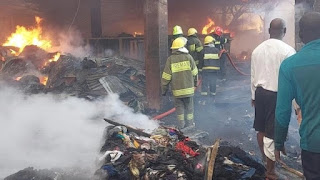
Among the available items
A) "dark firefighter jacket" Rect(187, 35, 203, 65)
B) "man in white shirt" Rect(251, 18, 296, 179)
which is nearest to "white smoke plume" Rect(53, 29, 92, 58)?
"dark firefighter jacket" Rect(187, 35, 203, 65)

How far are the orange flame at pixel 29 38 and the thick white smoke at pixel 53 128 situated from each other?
677 cm

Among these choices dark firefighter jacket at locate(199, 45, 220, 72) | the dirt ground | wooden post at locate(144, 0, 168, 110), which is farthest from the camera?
dark firefighter jacket at locate(199, 45, 220, 72)

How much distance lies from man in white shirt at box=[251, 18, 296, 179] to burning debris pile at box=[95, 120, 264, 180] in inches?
16.5

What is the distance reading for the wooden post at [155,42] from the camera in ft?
28.1

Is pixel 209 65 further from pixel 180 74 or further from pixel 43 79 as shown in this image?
pixel 43 79

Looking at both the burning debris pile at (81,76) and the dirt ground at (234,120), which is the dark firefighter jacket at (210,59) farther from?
the burning debris pile at (81,76)

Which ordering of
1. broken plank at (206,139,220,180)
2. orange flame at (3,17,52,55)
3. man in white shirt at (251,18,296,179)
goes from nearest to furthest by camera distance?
broken plank at (206,139,220,180) < man in white shirt at (251,18,296,179) < orange flame at (3,17,52,55)

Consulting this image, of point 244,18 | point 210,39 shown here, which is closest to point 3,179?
point 210,39

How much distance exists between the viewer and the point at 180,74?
22.3 ft

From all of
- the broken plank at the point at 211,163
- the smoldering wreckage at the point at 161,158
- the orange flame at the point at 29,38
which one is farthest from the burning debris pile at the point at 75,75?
the broken plank at the point at 211,163

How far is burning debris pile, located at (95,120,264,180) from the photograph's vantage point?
3.86 metres

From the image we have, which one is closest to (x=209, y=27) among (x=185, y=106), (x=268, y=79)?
(x=185, y=106)

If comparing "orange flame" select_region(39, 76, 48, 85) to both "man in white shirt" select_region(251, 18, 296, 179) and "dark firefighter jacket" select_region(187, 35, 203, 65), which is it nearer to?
"dark firefighter jacket" select_region(187, 35, 203, 65)

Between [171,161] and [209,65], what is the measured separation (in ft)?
17.3
